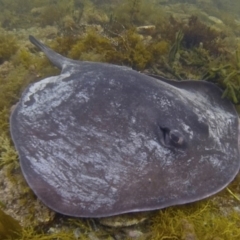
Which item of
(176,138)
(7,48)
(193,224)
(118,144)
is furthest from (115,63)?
(193,224)

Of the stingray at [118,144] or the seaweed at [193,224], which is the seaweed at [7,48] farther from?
the seaweed at [193,224]

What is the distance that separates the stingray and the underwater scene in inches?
4.0

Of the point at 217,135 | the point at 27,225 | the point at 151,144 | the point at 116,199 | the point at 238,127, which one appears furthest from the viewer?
the point at 238,127

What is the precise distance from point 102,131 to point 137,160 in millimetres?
589

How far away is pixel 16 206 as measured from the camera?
3.13 metres

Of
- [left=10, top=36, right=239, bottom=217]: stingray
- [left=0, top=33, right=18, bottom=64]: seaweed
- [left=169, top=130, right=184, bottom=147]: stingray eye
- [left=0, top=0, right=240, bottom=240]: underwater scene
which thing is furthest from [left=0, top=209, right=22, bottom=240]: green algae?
[left=0, top=33, right=18, bottom=64]: seaweed

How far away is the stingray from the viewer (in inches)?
108

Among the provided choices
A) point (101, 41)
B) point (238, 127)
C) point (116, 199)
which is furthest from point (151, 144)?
point (101, 41)

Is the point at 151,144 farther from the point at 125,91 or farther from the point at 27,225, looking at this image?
the point at 27,225

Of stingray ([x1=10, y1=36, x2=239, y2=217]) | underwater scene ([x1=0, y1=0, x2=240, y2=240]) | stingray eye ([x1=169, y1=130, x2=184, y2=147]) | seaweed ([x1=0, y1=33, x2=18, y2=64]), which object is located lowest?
seaweed ([x1=0, y1=33, x2=18, y2=64])

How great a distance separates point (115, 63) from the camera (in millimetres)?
5949

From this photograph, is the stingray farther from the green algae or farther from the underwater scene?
the green algae

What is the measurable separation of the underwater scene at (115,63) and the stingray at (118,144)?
0.33 ft

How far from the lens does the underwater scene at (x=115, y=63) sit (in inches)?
118
